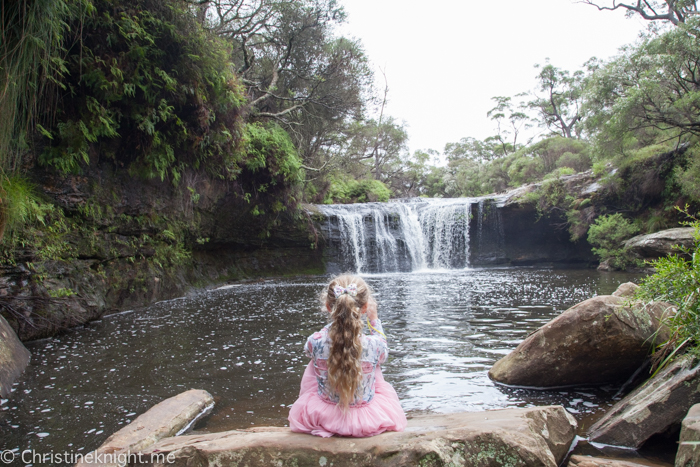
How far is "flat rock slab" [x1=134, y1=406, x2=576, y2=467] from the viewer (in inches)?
83.9

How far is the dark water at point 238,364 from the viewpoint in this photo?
11.9ft

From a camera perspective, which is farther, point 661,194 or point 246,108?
point 661,194

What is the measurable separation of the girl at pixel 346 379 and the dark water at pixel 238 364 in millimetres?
1237

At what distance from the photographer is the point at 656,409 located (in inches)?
114

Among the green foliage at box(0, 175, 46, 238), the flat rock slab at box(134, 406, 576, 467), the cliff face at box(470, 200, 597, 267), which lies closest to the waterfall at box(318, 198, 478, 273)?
the cliff face at box(470, 200, 597, 267)

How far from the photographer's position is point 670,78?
564 inches

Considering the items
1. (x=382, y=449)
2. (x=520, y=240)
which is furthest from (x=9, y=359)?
(x=520, y=240)

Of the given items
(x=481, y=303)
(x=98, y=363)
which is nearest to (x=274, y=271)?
(x=481, y=303)

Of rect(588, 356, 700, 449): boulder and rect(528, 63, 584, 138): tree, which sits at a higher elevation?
rect(528, 63, 584, 138): tree

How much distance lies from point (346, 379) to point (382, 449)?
0.43 meters

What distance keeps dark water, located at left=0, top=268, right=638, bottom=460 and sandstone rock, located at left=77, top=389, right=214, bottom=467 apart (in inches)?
7.1

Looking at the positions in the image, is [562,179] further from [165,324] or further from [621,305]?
[165,324]

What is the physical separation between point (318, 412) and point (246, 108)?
10.6 m

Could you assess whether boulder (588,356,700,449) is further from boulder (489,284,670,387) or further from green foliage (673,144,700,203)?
green foliage (673,144,700,203)
